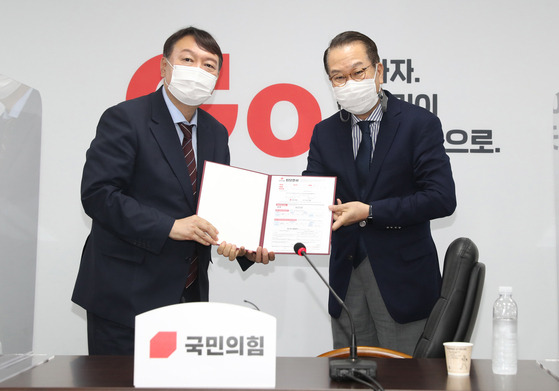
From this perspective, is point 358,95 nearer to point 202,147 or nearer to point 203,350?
point 202,147

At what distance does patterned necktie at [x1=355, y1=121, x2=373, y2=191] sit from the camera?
2578 millimetres

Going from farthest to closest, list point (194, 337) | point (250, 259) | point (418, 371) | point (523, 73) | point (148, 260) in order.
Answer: point (523, 73), point (250, 259), point (148, 260), point (418, 371), point (194, 337)

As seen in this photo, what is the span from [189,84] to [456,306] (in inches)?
56.7

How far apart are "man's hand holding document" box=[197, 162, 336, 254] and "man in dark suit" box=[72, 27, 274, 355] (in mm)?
74

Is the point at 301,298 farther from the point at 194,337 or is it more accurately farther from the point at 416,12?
the point at 194,337

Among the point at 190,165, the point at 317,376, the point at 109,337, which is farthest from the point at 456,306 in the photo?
the point at 109,337

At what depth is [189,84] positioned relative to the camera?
100 inches

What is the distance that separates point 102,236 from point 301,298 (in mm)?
1694

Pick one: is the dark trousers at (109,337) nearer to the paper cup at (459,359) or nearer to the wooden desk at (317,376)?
the wooden desk at (317,376)

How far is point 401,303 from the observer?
96.9 inches

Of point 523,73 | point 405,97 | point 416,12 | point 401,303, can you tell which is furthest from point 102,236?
point 523,73

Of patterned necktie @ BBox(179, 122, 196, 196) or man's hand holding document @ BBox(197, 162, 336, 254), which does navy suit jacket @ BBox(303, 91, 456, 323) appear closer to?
man's hand holding document @ BBox(197, 162, 336, 254)

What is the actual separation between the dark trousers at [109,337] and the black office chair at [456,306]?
110 centimetres

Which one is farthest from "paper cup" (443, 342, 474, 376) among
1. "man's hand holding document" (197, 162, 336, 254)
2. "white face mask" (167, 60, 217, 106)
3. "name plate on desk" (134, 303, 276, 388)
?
"white face mask" (167, 60, 217, 106)
